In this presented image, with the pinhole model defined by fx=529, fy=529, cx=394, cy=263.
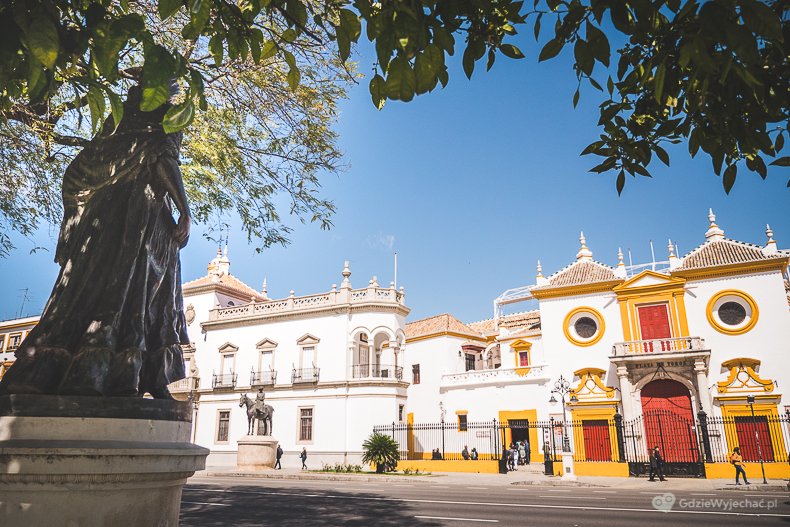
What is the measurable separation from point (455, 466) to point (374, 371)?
747cm

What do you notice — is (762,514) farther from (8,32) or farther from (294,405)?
(294,405)

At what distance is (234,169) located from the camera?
29.1 feet

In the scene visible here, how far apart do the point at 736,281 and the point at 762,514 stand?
17927 mm

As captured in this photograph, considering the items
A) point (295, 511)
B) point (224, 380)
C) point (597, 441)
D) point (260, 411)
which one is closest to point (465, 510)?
point (295, 511)

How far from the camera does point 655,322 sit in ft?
84.6

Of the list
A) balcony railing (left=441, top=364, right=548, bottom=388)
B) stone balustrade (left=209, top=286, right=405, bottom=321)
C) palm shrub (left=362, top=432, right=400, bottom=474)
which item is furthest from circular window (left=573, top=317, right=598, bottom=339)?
palm shrub (left=362, top=432, right=400, bottom=474)

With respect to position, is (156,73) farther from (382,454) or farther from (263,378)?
(263,378)

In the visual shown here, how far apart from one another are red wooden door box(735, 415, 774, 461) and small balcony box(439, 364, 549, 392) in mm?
8346

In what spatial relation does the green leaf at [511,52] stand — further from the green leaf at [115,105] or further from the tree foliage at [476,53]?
the green leaf at [115,105]

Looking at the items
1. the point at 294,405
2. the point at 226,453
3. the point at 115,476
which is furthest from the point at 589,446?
the point at 115,476

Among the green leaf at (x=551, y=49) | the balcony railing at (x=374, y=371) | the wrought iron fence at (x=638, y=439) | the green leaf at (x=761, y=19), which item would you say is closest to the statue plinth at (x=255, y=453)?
the wrought iron fence at (x=638, y=439)

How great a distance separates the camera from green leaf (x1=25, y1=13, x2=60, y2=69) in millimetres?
2078

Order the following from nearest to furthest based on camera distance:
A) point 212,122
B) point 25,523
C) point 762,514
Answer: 1. point 25,523
2. point 212,122
3. point 762,514

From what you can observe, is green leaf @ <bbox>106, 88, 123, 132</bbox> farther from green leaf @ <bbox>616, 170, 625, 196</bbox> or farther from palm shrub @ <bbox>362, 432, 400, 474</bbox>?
palm shrub @ <bbox>362, 432, 400, 474</bbox>
